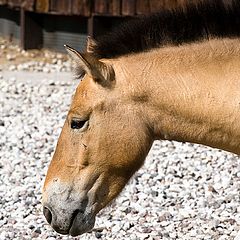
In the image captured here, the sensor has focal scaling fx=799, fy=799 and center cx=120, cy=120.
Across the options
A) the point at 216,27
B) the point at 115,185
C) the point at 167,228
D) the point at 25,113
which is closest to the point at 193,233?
the point at 167,228

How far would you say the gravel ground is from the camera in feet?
18.5

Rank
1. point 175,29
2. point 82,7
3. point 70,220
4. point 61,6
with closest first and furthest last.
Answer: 1. point 175,29
2. point 70,220
3. point 82,7
4. point 61,6

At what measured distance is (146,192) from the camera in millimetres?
6352

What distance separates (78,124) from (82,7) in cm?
789

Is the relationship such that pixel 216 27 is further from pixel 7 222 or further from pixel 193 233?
pixel 7 222

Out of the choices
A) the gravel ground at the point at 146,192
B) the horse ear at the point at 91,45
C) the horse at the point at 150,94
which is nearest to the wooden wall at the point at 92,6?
the gravel ground at the point at 146,192

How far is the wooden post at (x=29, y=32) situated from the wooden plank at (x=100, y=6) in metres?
1.63

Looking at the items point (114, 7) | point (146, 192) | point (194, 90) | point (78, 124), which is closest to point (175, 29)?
point (194, 90)

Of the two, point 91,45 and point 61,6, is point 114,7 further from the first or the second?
point 91,45

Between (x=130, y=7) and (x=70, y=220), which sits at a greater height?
(x=70, y=220)

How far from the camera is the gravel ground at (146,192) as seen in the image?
5629mm

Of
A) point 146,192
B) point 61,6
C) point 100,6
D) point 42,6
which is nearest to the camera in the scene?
point 146,192

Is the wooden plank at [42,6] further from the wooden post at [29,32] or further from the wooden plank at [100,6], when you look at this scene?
the wooden plank at [100,6]

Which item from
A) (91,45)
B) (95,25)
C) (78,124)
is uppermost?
(91,45)
